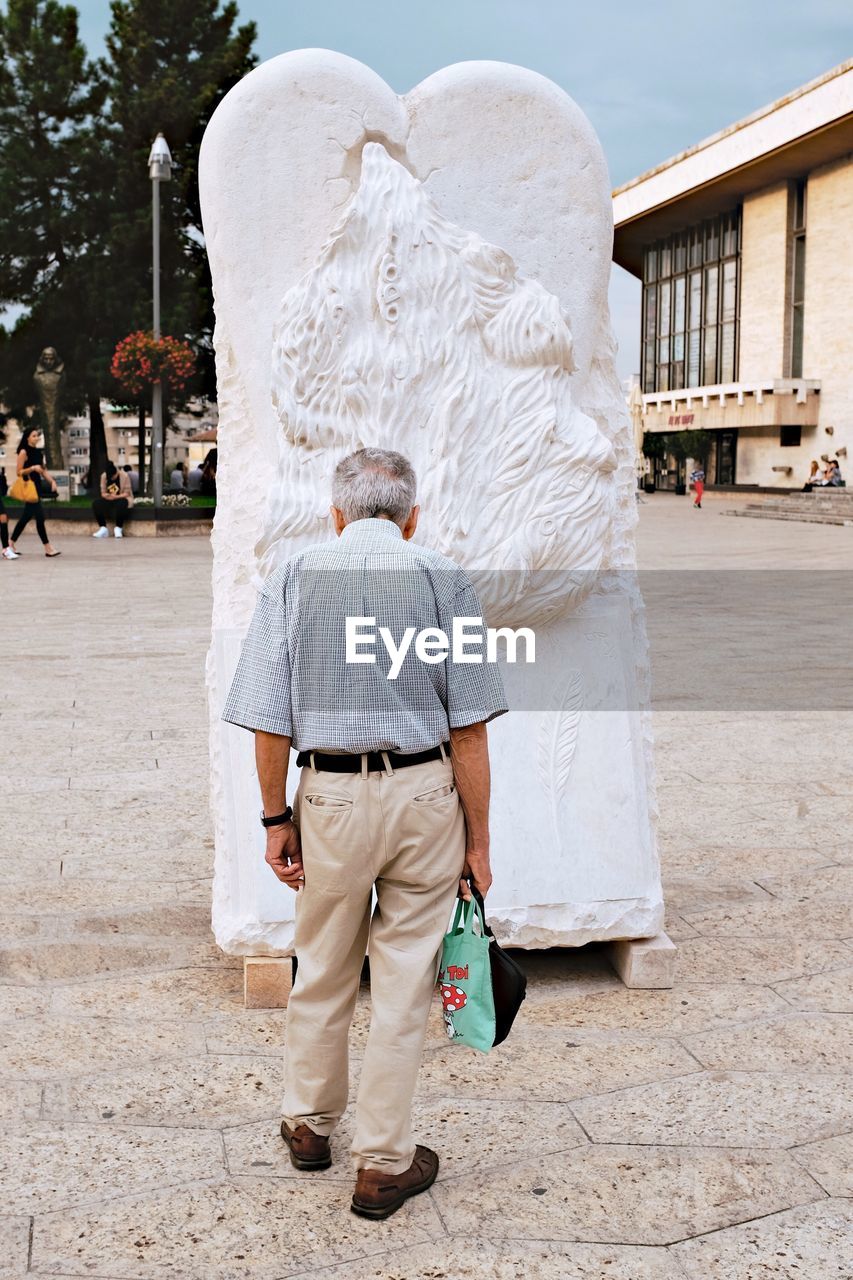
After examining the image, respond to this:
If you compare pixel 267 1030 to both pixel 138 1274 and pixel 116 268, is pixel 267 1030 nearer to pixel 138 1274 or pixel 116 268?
pixel 138 1274

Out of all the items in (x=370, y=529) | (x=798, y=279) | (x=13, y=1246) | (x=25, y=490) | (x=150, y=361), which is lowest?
(x=13, y=1246)

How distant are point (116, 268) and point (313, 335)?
33.1 m

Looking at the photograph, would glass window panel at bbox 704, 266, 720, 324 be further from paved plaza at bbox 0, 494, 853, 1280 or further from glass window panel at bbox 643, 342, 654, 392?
paved plaza at bbox 0, 494, 853, 1280

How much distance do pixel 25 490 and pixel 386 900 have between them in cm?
1641

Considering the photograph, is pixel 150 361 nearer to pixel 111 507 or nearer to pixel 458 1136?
pixel 111 507

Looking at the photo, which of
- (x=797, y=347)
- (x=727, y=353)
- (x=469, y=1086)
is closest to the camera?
(x=469, y=1086)

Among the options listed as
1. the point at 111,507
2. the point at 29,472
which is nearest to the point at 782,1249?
the point at 29,472

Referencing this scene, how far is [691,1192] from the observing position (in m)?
2.99

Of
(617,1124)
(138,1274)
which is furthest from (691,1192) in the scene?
(138,1274)

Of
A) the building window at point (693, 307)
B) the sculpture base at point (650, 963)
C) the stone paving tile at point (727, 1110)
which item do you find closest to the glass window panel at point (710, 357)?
the building window at point (693, 307)

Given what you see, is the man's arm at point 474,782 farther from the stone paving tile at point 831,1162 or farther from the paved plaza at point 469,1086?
the stone paving tile at point 831,1162

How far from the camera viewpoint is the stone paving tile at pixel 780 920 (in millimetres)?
4723

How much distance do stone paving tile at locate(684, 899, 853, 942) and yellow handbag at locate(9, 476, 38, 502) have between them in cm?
1491

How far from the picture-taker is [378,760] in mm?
2887
